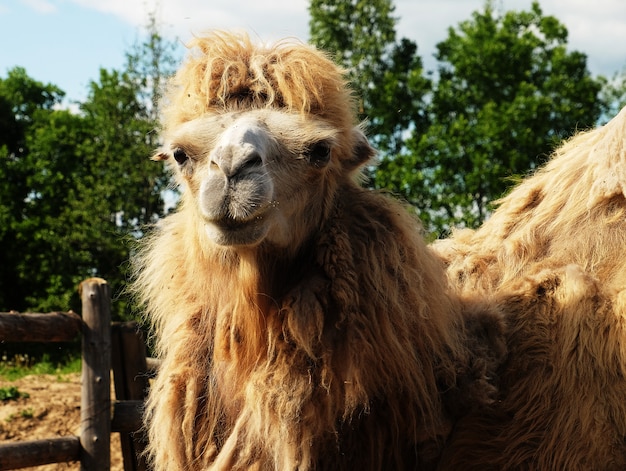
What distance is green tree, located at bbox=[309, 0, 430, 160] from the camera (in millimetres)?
26094

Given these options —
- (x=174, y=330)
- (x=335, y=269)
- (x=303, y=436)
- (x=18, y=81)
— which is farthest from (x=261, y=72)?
(x=18, y=81)

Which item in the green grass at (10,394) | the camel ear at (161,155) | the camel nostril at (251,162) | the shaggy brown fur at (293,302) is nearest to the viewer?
the camel nostril at (251,162)

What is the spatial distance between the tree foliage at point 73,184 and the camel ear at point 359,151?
1858 centimetres

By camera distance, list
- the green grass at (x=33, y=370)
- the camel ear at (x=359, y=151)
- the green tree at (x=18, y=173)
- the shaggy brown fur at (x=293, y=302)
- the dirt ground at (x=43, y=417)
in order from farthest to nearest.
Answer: the green tree at (x=18, y=173) → the green grass at (x=33, y=370) → the dirt ground at (x=43, y=417) → the camel ear at (x=359, y=151) → the shaggy brown fur at (x=293, y=302)

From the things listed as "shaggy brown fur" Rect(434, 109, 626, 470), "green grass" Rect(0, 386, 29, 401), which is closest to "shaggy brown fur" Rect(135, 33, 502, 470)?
"shaggy brown fur" Rect(434, 109, 626, 470)

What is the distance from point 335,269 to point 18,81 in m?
33.5

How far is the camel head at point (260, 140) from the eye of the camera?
320 cm

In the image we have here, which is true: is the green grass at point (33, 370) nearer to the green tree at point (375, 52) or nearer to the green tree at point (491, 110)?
the green tree at point (491, 110)

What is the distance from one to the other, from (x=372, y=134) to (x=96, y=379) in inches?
678


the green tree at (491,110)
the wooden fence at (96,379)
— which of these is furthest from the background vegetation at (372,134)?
the wooden fence at (96,379)

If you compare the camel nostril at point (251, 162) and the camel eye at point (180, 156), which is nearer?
the camel nostril at point (251, 162)

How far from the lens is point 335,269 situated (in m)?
3.43

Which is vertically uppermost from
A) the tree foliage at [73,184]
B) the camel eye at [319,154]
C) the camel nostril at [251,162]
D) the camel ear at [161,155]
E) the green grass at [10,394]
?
the tree foliage at [73,184]

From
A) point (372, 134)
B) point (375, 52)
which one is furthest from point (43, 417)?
point (375, 52)
